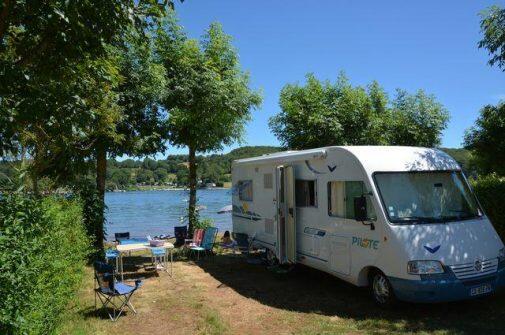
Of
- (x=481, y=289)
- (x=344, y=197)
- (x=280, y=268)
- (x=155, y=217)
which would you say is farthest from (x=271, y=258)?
(x=155, y=217)

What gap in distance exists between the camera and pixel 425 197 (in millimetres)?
7789

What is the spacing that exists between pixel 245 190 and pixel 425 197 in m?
6.04

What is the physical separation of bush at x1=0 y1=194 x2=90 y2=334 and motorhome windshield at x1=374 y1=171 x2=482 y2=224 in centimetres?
496

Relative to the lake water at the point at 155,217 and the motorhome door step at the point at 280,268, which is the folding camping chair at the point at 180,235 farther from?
the motorhome door step at the point at 280,268

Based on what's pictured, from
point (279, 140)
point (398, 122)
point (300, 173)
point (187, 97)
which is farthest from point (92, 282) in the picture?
point (398, 122)

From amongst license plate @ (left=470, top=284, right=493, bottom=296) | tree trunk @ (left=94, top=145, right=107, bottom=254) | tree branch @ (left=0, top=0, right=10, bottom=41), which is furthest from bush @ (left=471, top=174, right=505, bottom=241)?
tree trunk @ (left=94, top=145, right=107, bottom=254)

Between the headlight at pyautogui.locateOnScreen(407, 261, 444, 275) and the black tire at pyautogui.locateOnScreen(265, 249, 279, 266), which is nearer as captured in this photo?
the headlight at pyautogui.locateOnScreen(407, 261, 444, 275)

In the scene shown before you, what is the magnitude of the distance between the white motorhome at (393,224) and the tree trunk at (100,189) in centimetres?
554

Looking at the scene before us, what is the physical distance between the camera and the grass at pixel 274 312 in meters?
6.83

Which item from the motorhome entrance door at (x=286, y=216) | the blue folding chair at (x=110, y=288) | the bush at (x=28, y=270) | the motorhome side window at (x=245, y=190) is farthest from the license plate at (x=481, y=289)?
the motorhome side window at (x=245, y=190)

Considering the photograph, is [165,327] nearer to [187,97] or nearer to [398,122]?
[187,97]

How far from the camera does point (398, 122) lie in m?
19.8

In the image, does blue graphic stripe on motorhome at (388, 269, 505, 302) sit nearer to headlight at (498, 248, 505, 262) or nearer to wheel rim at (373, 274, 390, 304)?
wheel rim at (373, 274, 390, 304)

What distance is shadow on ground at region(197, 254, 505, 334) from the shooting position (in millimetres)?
6754
